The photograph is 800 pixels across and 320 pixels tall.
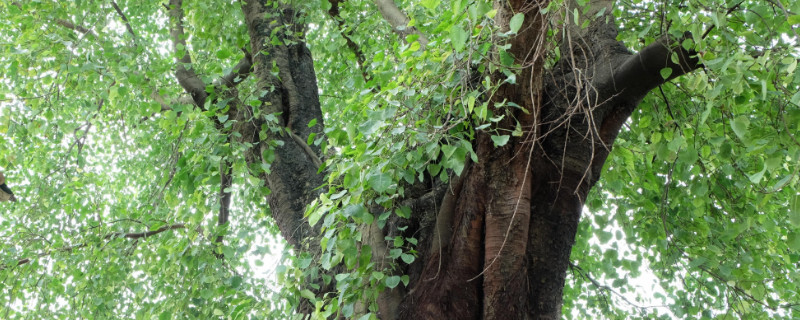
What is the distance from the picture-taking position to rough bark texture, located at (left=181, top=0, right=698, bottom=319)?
2.25 m

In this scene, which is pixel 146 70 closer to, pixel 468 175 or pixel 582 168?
pixel 468 175

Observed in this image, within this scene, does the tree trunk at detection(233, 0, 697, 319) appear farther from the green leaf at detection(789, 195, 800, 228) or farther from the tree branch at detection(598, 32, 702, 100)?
the green leaf at detection(789, 195, 800, 228)

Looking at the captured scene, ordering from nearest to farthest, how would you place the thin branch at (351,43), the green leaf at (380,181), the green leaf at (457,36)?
the green leaf at (457,36), the green leaf at (380,181), the thin branch at (351,43)

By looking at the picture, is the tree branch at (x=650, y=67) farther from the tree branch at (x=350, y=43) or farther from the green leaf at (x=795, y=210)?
the tree branch at (x=350, y=43)

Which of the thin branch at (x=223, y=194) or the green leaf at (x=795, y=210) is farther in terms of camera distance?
the thin branch at (x=223, y=194)

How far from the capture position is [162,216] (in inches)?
215

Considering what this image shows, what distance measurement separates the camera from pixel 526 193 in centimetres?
231

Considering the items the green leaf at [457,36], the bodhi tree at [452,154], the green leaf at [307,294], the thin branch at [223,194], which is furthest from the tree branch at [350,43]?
the green leaf at [457,36]

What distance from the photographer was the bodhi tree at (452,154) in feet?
7.09

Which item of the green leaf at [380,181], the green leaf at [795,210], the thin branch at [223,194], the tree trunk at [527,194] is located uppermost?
the thin branch at [223,194]

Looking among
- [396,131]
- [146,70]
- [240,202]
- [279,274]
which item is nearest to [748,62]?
[396,131]

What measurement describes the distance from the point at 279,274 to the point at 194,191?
928 millimetres

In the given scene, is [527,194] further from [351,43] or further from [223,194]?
[351,43]

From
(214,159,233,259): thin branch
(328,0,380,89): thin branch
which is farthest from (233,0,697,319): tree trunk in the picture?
(328,0,380,89): thin branch
